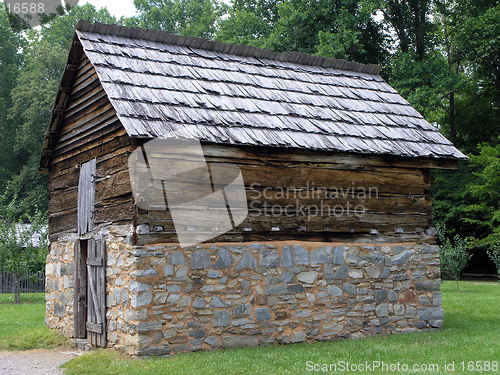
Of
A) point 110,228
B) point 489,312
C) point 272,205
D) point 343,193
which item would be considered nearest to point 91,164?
point 110,228

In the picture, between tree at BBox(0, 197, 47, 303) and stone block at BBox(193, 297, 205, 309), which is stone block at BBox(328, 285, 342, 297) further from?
tree at BBox(0, 197, 47, 303)

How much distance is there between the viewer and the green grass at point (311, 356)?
672 cm

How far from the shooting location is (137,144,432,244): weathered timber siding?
839 cm

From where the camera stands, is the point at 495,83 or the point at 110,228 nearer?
the point at 110,228

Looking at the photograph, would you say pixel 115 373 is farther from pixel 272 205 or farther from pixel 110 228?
pixel 272 205

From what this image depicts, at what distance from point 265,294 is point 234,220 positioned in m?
1.25

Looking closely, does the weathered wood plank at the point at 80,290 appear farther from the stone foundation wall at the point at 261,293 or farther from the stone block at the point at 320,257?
the stone block at the point at 320,257

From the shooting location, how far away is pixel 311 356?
7441 mm

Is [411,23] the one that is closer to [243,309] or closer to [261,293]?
[261,293]

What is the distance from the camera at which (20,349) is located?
362 inches

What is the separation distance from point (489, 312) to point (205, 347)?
7.97m

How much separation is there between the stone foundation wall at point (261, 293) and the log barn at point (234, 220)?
2 cm

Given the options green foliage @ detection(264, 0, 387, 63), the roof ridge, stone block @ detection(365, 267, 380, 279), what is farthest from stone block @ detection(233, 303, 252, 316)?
green foliage @ detection(264, 0, 387, 63)

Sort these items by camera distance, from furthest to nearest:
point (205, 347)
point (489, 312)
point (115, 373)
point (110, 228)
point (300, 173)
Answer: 1. point (489, 312)
2. point (300, 173)
3. point (110, 228)
4. point (205, 347)
5. point (115, 373)
